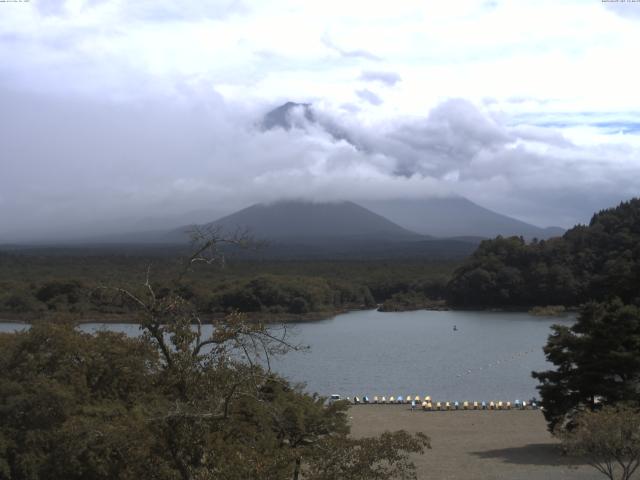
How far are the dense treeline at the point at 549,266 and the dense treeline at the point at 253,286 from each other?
194 inches

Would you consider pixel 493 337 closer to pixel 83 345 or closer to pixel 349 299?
pixel 349 299

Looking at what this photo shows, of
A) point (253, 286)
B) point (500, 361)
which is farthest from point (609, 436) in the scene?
point (253, 286)

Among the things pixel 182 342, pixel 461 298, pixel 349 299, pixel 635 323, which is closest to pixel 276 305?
pixel 349 299

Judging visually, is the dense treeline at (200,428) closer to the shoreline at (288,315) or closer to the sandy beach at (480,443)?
the sandy beach at (480,443)

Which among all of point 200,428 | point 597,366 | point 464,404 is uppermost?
point 200,428

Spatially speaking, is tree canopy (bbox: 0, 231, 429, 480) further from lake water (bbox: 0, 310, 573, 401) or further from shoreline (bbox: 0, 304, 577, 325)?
shoreline (bbox: 0, 304, 577, 325)

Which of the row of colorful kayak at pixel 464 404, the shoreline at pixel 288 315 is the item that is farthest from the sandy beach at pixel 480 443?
the shoreline at pixel 288 315

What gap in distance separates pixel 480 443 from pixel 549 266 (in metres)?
44.2

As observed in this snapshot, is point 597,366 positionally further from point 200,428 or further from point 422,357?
point 422,357

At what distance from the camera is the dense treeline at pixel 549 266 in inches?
2250

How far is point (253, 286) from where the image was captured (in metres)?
53.1

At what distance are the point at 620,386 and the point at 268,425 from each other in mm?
9632

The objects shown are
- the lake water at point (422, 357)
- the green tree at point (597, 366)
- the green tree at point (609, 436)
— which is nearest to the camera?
the green tree at point (609, 436)

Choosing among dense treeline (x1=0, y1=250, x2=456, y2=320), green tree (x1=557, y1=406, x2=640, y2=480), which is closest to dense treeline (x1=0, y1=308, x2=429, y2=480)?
green tree (x1=557, y1=406, x2=640, y2=480)
